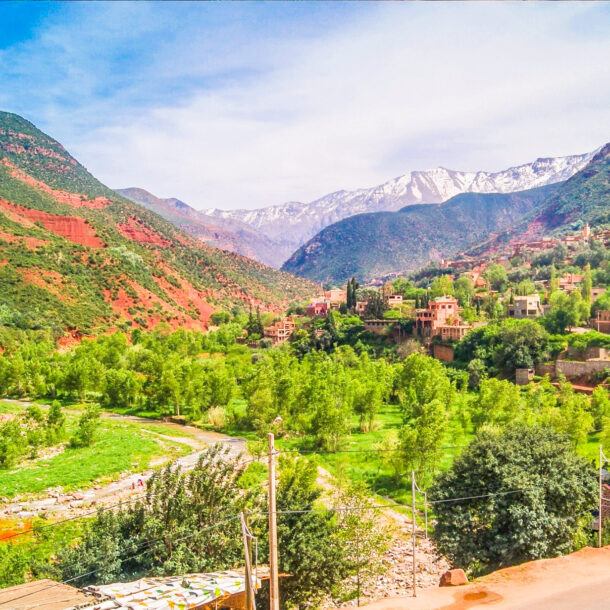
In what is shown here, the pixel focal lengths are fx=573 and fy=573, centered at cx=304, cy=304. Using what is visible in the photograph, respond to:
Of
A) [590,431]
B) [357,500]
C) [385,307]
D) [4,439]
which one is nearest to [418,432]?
[357,500]

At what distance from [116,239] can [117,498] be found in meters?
88.7

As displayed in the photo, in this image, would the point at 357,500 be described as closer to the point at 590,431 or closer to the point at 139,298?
the point at 590,431

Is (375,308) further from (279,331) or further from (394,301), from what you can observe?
(279,331)

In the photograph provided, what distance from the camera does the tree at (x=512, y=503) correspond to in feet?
52.0

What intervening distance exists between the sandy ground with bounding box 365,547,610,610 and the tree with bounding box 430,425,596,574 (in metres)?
1.40

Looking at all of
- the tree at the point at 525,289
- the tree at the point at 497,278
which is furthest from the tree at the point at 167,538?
the tree at the point at 497,278

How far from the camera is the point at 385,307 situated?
7325cm

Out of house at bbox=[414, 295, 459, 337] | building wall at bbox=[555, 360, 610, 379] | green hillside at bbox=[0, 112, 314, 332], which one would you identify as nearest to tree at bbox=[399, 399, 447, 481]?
building wall at bbox=[555, 360, 610, 379]

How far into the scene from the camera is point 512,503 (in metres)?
16.2

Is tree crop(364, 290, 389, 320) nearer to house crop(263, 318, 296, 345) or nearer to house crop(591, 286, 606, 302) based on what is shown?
house crop(263, 318, 296, 345)

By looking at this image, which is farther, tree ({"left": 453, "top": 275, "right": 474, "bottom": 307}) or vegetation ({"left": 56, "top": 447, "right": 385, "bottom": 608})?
tree ({"left": 453, "top": 275, "right": 474, "bottom": 307})

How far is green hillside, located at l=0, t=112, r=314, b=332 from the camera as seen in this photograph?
261 ft

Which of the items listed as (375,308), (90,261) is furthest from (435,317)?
(90,261)

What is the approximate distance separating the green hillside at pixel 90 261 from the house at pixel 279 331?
806 inches
